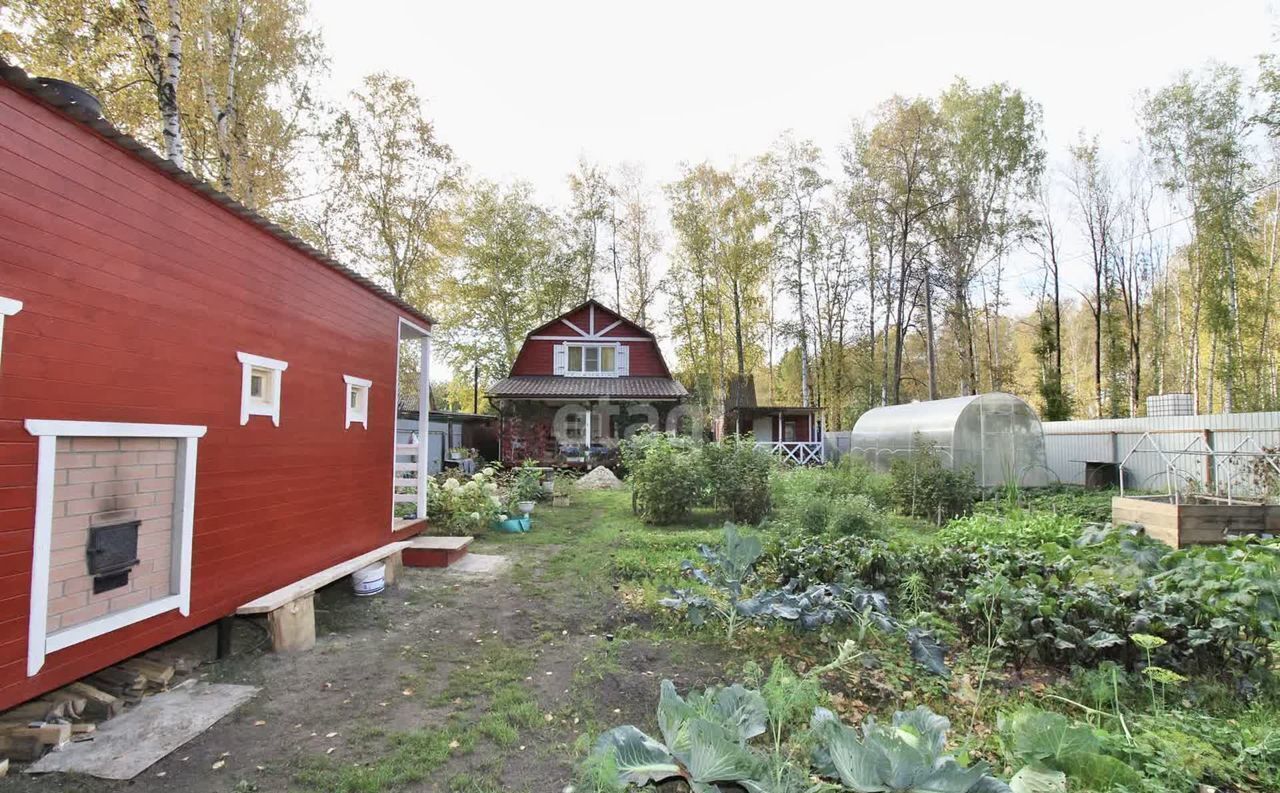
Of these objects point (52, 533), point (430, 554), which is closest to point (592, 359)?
point (430, 554)

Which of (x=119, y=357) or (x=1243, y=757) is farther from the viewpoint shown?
(x=119, y=357)

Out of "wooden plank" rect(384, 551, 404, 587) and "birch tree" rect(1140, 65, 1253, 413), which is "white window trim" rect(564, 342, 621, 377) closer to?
"wooden plank" rect(384, 551, 404, 587)

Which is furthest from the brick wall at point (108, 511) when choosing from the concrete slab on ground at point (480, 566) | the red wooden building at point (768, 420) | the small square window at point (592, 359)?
the red wooden building at point (768, 420)

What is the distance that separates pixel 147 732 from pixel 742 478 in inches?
304

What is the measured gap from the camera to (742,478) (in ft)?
30.7

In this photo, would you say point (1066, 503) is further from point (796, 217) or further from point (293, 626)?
point (796, 217)

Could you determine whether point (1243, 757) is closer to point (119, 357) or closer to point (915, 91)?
point (119, 357)

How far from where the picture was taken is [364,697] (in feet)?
11.2

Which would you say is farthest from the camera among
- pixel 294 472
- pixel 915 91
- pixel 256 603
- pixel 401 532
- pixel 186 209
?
pixel 915 91

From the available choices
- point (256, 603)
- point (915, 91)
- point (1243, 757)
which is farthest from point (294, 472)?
point (915, 91)

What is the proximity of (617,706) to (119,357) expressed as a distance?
131 inches

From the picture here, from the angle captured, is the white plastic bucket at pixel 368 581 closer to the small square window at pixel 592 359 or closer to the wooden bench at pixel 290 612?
the wooden bench at pixel 290 612

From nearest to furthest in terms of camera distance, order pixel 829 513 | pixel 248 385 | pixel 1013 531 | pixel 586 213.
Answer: pixel 248 385, pixel 1013 531, pixel 829 513, pixel 586 213

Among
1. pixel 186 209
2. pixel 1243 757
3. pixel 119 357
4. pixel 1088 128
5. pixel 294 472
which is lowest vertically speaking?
pixel 1243 757
